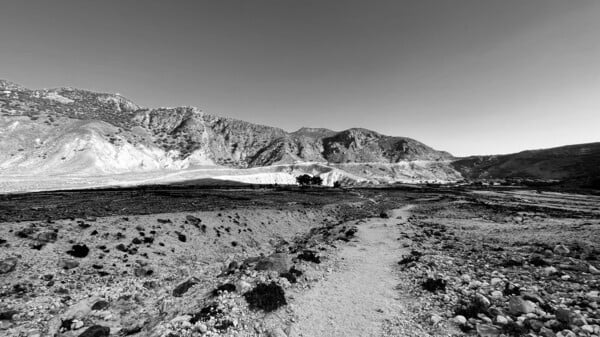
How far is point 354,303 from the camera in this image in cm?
1149

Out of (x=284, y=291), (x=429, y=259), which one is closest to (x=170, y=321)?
(x=284, y=291)

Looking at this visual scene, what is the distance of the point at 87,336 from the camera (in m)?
9.06

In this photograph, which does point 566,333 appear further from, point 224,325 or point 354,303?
point 224,325

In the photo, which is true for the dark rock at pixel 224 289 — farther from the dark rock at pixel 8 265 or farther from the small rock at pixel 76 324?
the dark rock at pixel 8 265

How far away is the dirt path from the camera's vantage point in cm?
938

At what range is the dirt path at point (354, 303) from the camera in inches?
369

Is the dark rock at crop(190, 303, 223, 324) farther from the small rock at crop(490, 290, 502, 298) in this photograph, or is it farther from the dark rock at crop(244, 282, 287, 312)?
the small rock at crop(490, 290, 502, 298)

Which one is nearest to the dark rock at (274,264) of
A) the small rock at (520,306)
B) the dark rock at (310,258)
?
the dark rock at (310,258)

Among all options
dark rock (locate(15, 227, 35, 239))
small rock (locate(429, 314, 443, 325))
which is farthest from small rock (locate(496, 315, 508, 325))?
dark rock (locate(15, 227, 35, 239))

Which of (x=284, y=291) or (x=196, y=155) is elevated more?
(x=196, y=155)

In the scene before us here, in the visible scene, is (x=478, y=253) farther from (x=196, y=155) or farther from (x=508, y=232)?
(x=196, y=155)

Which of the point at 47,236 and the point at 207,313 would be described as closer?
the point at 207,313

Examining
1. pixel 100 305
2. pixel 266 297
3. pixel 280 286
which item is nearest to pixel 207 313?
pixel 266 297

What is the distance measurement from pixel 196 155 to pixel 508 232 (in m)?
181
